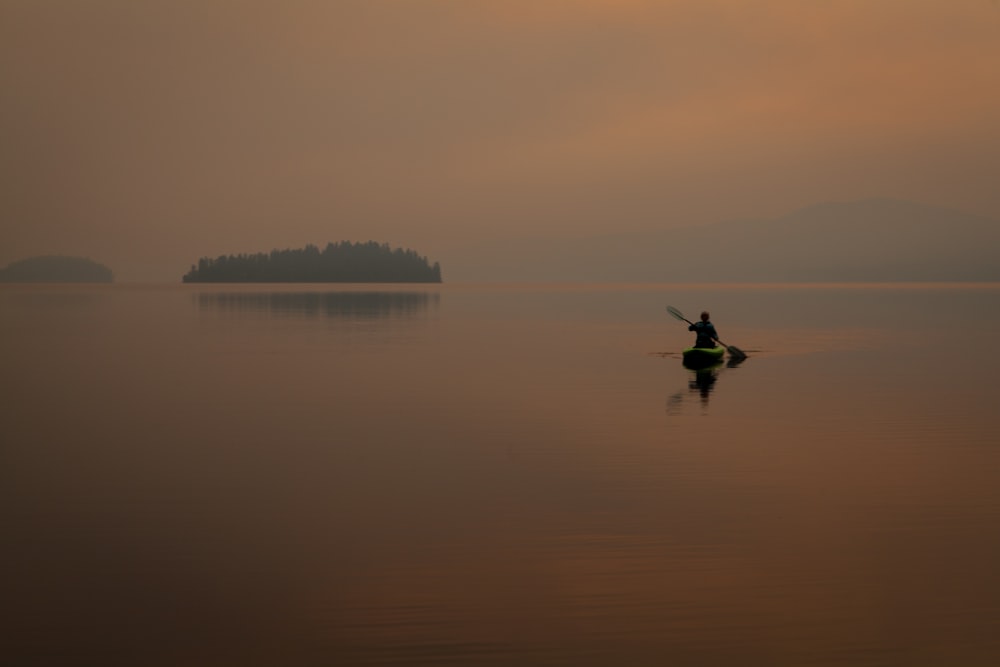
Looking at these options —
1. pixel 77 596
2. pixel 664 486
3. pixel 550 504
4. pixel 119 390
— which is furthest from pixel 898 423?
pixel 119 390

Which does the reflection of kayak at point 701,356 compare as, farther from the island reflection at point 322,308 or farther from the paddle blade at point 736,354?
the island reflection at point 322,308

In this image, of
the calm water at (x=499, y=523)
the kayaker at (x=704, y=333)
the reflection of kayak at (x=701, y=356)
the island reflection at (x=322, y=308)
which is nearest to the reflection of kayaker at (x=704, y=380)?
the calm water at (x=499, y=523)

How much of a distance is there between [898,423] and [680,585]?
14.6 metres

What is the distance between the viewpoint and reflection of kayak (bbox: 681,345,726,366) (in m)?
37.2

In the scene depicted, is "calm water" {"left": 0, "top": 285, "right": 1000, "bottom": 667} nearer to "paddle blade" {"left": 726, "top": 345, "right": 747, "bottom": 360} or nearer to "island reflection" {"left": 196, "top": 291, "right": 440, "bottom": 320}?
"paddle blade" {"left": 726, "top": 345, "right": 747, "bottom": 360}

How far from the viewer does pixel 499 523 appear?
1453cm

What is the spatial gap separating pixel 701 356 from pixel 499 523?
946 inches

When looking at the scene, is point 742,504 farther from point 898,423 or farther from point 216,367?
point 216,367

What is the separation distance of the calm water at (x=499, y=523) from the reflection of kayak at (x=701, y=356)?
4728 mm

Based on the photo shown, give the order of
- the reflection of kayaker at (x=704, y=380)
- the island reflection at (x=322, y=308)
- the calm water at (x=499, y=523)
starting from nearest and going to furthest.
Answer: the calm water at (x=499, y=523) → the reflection of kayaker at (x=704, y=380) → the island reflection at (x=322, y=308)


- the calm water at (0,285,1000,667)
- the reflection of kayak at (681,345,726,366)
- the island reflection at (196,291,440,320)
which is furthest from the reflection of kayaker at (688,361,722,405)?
the island reflection at (196,291,440,320)

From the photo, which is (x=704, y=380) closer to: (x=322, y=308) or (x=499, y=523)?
(x=499, y=523)

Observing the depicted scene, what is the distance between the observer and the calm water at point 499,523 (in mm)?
10078

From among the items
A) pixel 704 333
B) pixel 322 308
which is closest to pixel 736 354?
pixel 704 333
